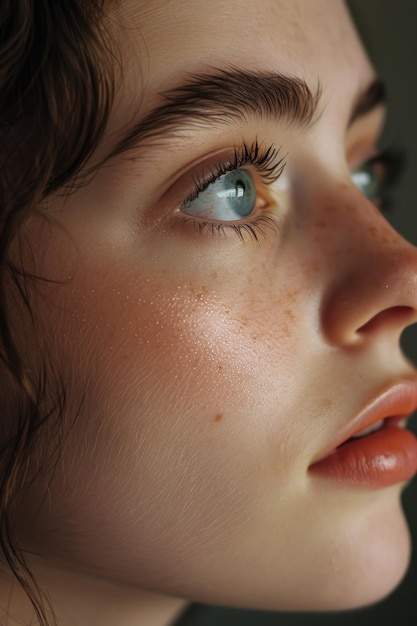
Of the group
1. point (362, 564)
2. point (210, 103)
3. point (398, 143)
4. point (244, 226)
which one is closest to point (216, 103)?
point (210, 103)

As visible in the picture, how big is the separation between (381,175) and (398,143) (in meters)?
0.11

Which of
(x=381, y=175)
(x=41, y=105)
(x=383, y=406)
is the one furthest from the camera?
(x=381, y=175)

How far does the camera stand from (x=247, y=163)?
0.66 m

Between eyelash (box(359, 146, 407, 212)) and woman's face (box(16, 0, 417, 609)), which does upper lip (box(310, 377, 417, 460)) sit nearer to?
woman's face (box(16, 0, 417, 609))

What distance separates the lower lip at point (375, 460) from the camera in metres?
0.67

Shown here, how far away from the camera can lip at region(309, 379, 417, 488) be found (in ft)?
2.18

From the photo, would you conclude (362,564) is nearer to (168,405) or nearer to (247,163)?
(168,405)

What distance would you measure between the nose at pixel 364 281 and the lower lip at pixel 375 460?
9cm

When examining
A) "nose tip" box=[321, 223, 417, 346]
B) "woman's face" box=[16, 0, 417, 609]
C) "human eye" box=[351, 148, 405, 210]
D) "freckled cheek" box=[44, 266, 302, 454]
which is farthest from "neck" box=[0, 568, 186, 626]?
"human eye" box=[351, 148, 405, 210]

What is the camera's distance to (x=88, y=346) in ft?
1.97

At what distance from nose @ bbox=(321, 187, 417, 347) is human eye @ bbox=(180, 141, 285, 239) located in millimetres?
58

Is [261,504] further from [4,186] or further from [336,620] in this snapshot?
[336,620]

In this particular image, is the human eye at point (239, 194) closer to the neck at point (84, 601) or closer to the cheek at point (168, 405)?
the cheek at point (168, 405)

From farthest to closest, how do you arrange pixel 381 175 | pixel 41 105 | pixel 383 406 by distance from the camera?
pixel 381 175 < pixel 383 406 < pixel 41 105
